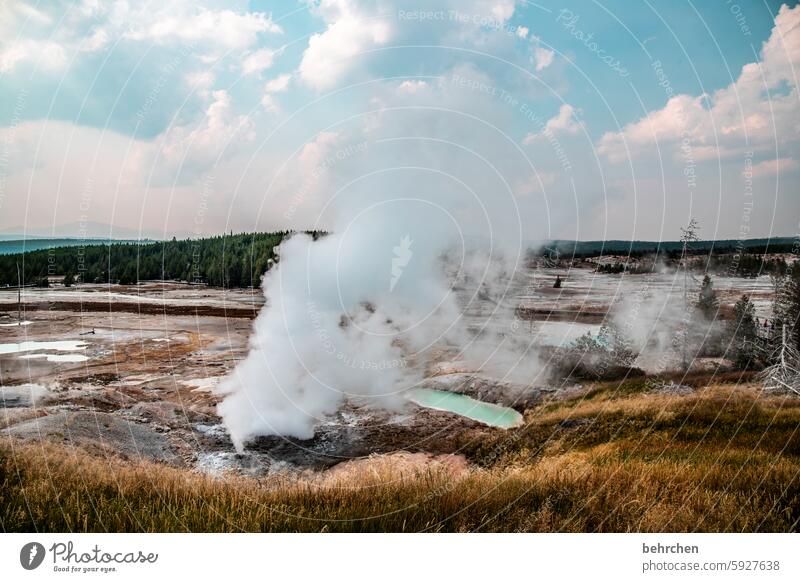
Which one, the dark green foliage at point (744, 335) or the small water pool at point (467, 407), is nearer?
the small water pool at point (467, 407)

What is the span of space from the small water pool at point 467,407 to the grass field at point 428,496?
30.2 inches

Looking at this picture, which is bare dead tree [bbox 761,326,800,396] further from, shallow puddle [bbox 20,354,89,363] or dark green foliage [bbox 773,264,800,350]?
shallow puddle [bbox 20,354,89,363]

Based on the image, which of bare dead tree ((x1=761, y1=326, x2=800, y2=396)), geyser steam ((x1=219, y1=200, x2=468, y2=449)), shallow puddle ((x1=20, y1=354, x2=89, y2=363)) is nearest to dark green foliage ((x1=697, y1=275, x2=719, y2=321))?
bare dead tree ((x1=761, y1=326, x2=800, y2=396))

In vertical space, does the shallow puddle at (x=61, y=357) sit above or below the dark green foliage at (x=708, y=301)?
below

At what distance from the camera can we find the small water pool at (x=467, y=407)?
19.0 feet

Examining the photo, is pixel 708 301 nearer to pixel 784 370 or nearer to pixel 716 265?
pixel 716 265

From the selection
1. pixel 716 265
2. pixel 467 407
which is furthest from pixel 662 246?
pixel 467 407

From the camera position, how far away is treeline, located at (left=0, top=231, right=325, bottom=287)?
19.7ft

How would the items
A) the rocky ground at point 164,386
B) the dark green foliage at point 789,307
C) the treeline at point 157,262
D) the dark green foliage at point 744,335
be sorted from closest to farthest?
the rocky ground at point 164,386
the treeline at point 157,262
the dark green foliage at point 789,307
the dark green foliage at point 744,335

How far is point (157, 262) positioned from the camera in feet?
21.1

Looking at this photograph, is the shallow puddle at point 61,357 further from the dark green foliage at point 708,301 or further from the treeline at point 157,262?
the dark green foliage at point 708,301

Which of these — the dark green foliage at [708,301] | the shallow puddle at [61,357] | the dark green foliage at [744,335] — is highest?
the dark green foliage at [708,301]

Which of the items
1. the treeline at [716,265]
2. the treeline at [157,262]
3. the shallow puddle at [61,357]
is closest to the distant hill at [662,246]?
the treeline at [716,265]
